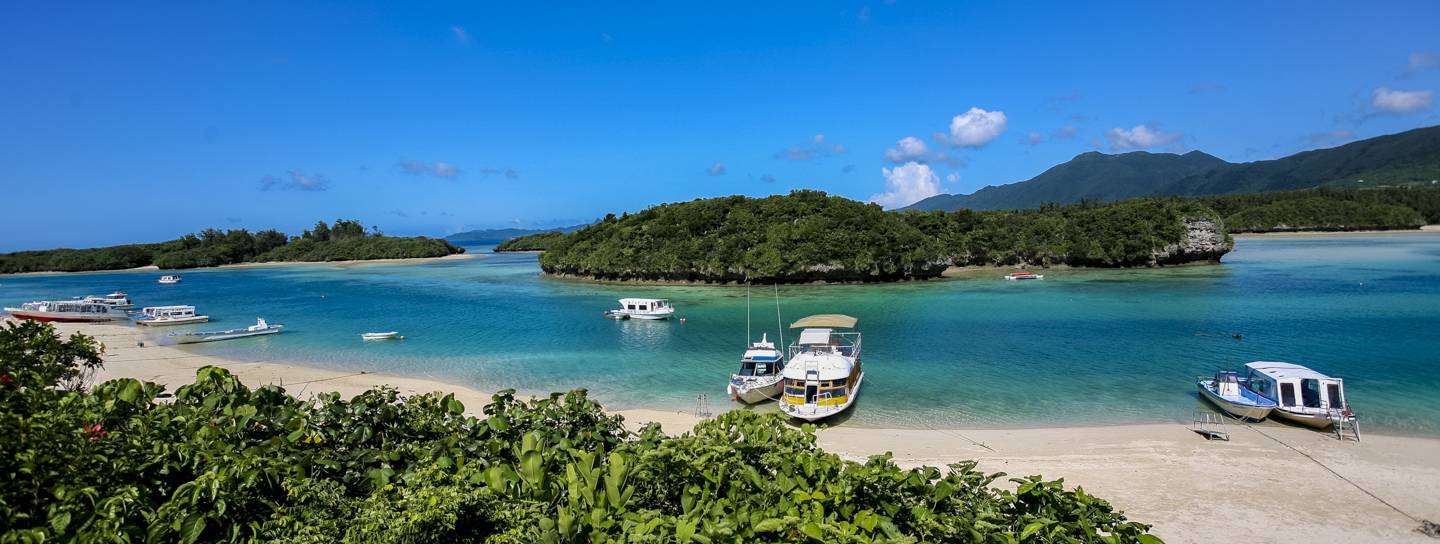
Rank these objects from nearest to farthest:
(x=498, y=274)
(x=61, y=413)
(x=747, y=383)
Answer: (x=61, y=413) → (x=747, y=383) → (x=498, y=274)

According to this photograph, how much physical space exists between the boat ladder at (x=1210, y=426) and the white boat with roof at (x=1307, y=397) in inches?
55.5

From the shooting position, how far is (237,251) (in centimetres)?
11844

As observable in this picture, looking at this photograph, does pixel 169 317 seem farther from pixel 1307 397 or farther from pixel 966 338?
pixel 1307 397

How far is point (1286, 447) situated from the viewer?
49.1 ft

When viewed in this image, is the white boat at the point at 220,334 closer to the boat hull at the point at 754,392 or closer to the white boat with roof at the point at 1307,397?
the boat hull at the point at 754,392

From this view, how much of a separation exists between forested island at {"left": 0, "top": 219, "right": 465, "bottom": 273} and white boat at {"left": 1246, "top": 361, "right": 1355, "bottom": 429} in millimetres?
134963

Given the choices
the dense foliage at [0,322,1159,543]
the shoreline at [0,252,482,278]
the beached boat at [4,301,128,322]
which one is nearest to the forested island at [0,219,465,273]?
the shoreline at [0,252,482,278]

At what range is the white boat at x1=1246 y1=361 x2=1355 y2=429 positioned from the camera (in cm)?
1594

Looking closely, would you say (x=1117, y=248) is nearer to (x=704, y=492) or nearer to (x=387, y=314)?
(x=387, y=314)

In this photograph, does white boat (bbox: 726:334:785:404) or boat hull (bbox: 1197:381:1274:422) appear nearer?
boat hull (bbox: 1197:381:1274:422)

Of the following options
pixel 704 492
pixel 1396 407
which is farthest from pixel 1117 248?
pixel 704 492

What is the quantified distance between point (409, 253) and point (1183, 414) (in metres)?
134

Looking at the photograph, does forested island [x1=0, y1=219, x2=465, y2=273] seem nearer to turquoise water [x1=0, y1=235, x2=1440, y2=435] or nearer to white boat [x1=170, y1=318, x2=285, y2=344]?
turquoise water [x1=0, y1=235, x2=1440, y2=435]

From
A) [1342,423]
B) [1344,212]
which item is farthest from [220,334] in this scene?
[1344,212]
